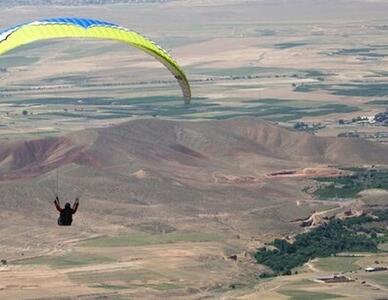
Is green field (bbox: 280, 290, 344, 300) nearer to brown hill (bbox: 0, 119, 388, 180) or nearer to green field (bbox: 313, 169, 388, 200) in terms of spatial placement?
green field (bbox: 313, 169, 388, 200)

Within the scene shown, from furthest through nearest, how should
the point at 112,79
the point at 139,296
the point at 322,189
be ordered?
the point at 112,79 < the point at 322,189 < the point at 139,296

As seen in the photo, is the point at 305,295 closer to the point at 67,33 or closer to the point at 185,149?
the point at 67,33

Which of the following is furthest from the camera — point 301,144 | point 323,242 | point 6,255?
point 301,144

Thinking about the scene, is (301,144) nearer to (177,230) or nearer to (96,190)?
(96,190)

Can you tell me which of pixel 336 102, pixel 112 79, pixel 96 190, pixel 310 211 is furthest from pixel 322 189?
pixel 112 79

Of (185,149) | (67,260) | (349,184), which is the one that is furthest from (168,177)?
(67,260)

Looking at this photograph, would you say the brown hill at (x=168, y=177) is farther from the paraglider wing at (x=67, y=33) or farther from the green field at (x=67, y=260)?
the paraglider wing at (x=67, y=33)

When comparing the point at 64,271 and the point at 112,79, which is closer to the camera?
the point at 64,271

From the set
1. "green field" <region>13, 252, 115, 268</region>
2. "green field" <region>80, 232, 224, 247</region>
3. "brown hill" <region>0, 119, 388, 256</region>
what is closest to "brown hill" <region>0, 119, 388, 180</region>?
"brown hill" <region>0, 119, 388, 256</region>
